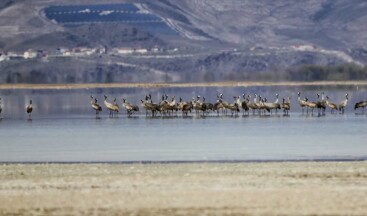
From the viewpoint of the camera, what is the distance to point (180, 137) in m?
34.0

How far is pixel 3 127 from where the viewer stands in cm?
4044

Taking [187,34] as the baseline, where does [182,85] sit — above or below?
below

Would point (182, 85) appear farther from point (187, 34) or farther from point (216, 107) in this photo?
point (187, 34)

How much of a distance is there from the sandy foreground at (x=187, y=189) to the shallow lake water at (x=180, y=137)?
260 centimetres

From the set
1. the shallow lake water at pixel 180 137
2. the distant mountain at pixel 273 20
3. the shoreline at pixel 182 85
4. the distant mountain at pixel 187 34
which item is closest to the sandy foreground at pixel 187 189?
the shallow lake water at pixel 180 137

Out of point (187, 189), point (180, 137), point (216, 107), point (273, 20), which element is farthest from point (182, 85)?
point (273, 20)

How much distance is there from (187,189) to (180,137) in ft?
41.4

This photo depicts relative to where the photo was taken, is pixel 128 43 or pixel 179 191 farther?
pixel 128 43

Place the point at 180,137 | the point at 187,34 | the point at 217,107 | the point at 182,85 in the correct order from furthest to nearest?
the point at 187,34 → the point at 182,85 → the point at 217,107 → the point at 180,137

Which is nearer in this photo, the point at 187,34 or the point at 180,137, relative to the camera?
the point at 180,137

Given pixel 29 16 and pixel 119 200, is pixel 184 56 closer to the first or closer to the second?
pixel 29 16

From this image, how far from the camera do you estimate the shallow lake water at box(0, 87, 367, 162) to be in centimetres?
2819

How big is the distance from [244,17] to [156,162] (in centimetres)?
13795

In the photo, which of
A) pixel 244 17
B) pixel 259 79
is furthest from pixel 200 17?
pixel 259 79
